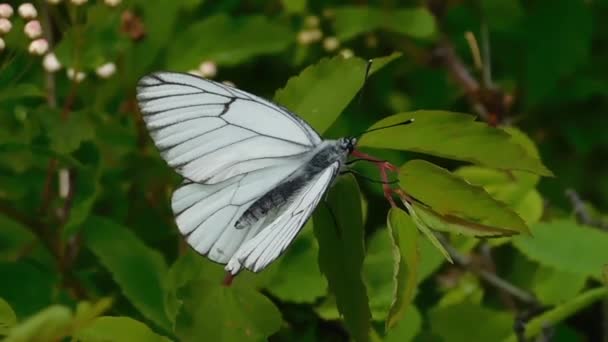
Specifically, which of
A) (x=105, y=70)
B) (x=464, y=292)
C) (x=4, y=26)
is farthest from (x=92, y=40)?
(x=464, y=292)

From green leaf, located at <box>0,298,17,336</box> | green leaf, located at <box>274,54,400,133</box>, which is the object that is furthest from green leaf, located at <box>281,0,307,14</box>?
green leaf, located at <box>0,298,17,336</box>

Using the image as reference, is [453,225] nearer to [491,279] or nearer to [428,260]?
[428,260]

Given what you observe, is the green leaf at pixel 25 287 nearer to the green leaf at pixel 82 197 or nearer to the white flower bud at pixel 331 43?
the green leaf at pixel 82 197

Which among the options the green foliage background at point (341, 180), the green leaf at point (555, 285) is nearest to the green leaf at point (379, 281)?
the green foliage background at point (341, 180)

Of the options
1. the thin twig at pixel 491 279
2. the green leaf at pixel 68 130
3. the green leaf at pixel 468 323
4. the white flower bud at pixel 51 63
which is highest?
the white flower bud at pixel 51 63

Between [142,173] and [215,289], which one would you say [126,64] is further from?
[215,289]

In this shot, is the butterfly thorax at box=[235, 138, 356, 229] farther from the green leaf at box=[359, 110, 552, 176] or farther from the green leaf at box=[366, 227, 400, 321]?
the green leaf at box=[366, 227, 400, 321]

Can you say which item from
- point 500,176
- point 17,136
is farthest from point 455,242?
point 17,136
